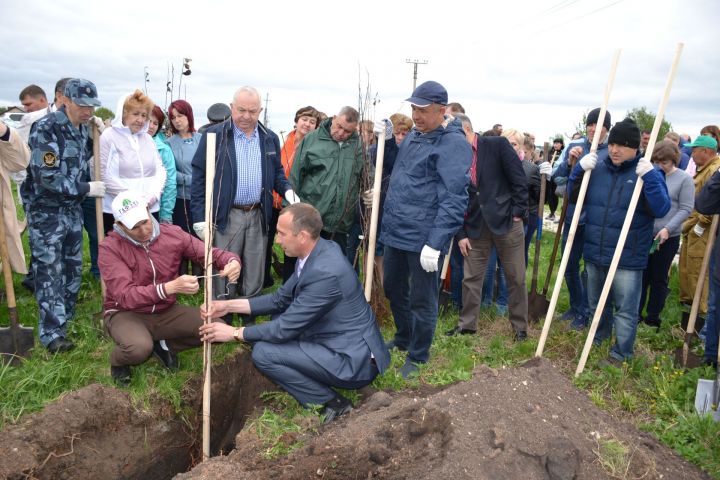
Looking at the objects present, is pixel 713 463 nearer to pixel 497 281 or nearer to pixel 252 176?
pixel 497 281

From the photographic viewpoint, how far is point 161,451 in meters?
4.12

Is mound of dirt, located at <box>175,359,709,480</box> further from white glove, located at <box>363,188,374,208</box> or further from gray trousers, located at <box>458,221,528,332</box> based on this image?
white glove, located at <box>363,188,374,208</box>

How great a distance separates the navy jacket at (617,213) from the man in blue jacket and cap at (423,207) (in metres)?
1.37

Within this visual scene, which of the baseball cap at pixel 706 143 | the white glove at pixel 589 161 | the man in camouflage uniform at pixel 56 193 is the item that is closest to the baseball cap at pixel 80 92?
the man in camouflage uniform at pixel 56 193

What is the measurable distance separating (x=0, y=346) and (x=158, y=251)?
150 cm

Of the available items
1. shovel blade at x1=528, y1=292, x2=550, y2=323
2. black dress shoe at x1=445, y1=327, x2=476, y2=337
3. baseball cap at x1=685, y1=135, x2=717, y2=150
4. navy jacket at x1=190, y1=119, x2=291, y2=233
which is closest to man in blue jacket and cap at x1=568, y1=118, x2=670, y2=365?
shovel blade at x1=528, y1=292, x2=550, y2=323

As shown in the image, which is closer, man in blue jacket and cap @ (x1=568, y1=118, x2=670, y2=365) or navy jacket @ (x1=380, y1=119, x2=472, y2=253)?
navy jacket @ (x1=380, y1=119, x2=472, y2=253)

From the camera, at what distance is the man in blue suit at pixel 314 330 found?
12.4 ft

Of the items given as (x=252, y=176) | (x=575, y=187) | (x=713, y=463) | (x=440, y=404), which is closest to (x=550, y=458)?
(x=440, y=404)

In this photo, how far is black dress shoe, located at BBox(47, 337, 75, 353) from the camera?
4.53m

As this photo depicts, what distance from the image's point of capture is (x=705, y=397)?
404 cm

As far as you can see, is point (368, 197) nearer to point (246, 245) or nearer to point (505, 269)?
point (246, 245)

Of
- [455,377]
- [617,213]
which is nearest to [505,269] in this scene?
[617,213]

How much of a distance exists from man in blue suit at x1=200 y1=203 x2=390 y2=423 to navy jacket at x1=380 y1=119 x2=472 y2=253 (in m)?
0.65
